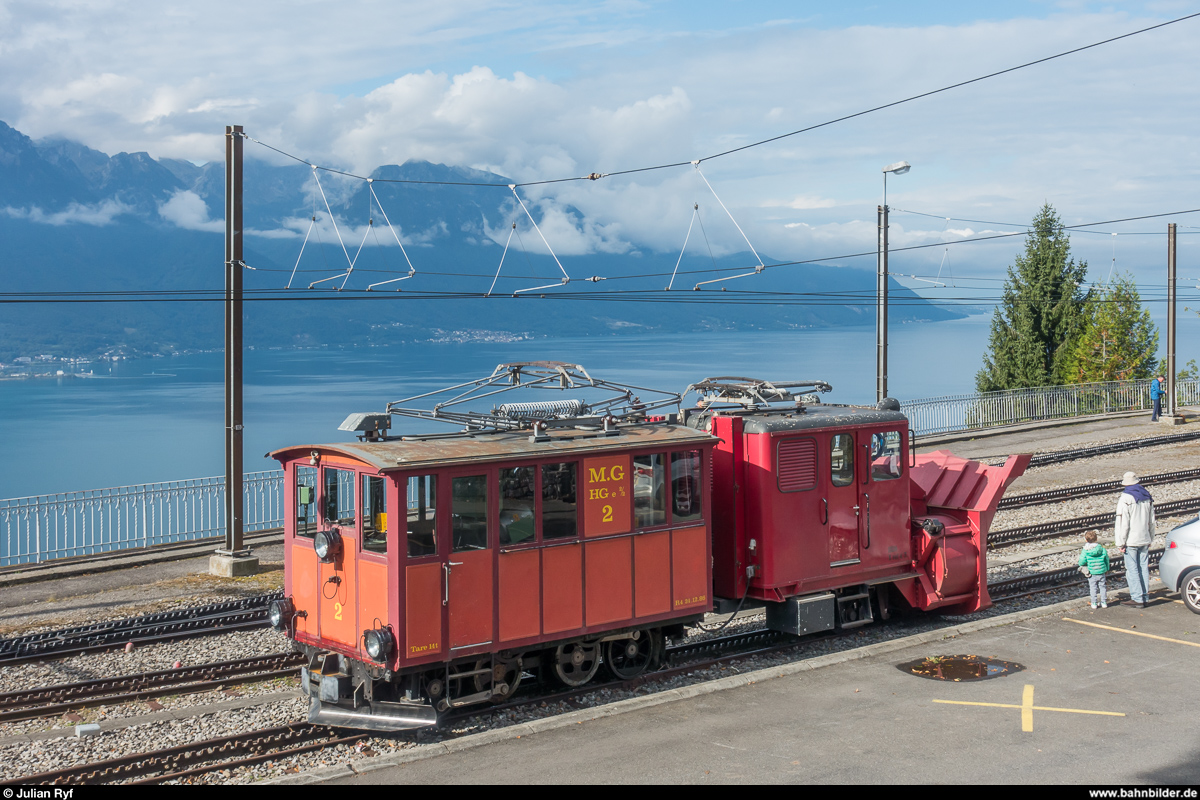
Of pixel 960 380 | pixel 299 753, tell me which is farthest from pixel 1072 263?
pixel 960 380

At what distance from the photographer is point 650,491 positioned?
1054 cm

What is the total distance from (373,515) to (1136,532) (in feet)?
35.1

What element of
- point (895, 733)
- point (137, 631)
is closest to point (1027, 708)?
point (895, 733)

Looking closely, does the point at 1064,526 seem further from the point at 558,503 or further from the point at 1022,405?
the point at 1022,405

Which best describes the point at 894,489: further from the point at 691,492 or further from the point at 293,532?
the point at 293,532

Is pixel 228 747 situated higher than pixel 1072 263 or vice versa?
pixel 1072 263

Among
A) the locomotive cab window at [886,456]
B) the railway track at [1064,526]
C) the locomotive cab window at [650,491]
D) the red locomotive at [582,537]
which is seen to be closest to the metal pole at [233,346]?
the red locomotive at [582,537]

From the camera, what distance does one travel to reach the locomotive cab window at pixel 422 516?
8.88 m

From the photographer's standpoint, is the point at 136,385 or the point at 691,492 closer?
the point at 691,492

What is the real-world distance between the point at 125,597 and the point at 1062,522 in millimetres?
18759

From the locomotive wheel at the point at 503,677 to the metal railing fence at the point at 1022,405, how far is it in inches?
1158

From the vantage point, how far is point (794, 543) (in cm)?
1162

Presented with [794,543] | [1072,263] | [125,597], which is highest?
[1072,263]

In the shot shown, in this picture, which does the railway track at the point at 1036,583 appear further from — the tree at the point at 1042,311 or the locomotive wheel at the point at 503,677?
the tree at the point at 1042,311
